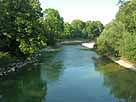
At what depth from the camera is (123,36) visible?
69.6 metres

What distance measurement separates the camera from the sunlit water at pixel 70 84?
39.9 metres

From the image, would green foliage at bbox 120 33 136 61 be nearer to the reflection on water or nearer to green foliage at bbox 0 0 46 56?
green foliage at bbox 0 0 46 56

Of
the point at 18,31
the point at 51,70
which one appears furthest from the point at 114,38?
the point at 18,31

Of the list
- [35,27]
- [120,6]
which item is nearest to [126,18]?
[120,6]

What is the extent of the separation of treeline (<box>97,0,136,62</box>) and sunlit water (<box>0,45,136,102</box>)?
3.91m

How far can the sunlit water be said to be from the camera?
39938 mm

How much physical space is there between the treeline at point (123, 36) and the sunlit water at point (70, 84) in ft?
12.8

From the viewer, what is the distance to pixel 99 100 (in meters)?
38.3

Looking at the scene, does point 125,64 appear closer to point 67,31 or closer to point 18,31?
point 18,31

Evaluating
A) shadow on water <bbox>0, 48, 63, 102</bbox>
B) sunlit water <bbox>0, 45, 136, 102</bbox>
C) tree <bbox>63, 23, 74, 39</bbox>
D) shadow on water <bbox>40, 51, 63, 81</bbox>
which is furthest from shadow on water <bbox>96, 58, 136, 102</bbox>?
tree <bbox>63, 23, 74, 39</bbox>

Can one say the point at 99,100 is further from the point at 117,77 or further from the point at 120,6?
the point at 120,6

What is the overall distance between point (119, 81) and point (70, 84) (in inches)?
282

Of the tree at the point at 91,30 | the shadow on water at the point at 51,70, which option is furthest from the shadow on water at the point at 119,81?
the tree at the point at 91,30

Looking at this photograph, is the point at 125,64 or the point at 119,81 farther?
the point at 125,64
